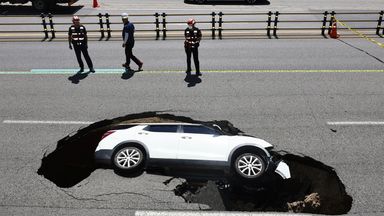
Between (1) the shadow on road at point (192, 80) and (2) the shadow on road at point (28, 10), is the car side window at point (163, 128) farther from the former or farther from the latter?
(2) the shadow on road at point (28, 10)

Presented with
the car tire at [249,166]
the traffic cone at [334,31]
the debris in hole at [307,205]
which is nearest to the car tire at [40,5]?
the traffic cone at [334,31]

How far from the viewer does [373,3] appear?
2620cm

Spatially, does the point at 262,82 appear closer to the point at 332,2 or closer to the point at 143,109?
the point at 143,109

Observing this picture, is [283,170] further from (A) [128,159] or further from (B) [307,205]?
(A) [128,159]

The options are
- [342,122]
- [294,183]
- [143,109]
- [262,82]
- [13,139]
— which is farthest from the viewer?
[262,82]

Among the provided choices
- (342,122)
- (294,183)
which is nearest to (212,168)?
(294,183)

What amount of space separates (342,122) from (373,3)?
71.1 feet

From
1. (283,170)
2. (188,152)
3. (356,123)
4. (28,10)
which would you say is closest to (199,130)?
(188,152)

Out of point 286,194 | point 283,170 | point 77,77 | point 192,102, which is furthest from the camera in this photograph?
point 77,77

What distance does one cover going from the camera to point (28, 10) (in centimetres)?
2181

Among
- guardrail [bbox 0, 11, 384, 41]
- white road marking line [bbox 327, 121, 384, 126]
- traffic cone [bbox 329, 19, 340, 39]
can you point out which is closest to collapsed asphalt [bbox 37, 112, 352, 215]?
white road marking line [bbox 327, 121, 384, 126]

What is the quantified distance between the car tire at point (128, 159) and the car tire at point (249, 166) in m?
1.83

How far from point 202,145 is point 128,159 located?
1465 millimetres

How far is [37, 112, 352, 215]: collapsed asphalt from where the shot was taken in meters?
5.87
